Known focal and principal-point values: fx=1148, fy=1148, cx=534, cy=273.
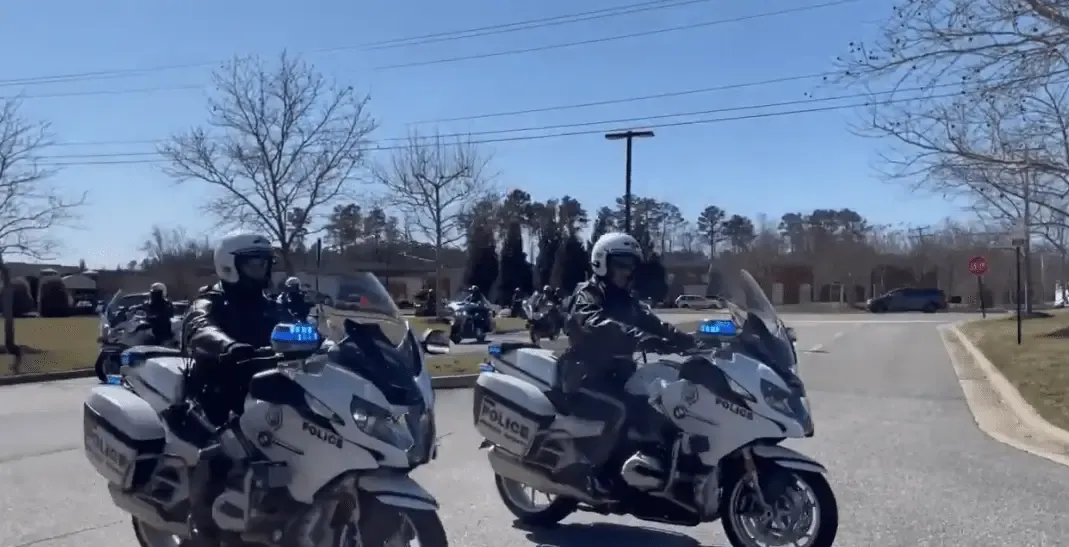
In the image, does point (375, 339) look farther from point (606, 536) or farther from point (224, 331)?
point (606, 536)

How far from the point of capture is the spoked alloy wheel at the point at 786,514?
581cm

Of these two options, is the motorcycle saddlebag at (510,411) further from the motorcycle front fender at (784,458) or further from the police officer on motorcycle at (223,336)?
the police officer on motorcycle at (223,336)

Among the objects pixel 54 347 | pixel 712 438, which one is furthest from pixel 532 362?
pixel 54 347

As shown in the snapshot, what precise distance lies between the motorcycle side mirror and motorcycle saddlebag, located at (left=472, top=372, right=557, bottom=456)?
3.56ft

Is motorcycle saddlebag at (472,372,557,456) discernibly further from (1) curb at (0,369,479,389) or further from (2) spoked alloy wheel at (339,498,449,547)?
(1) curb at (0,369,479,389)

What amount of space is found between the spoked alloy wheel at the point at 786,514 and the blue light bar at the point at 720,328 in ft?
2.90

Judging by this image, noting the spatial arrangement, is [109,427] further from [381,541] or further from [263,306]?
[381,541]

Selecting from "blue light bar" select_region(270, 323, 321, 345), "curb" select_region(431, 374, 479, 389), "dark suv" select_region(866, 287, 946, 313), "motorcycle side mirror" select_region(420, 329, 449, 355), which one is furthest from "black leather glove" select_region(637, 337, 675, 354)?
"dark suv" select_region(866, 287, 946, 313)

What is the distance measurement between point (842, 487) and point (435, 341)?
4.30m

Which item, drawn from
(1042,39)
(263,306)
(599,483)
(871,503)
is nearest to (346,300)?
(263,306)

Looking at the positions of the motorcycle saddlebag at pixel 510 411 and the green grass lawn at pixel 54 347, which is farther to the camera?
the green grass lawn at pixel 54 347

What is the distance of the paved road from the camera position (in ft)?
23.2

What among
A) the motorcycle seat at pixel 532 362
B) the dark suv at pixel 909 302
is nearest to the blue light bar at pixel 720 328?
the motorcycle seat at pixel 532 362

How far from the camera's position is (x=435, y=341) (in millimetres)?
5855
